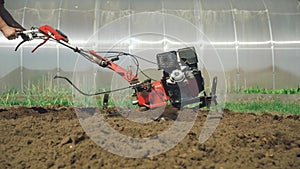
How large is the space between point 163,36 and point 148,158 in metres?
9.65

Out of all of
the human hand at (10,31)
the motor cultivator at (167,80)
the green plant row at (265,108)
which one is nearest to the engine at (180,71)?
the motor cultivator at (167,80)

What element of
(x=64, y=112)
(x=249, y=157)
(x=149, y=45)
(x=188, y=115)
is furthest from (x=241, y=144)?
(x=149, y=45)

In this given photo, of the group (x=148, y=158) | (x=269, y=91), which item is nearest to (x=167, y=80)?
(x=148, y=158)

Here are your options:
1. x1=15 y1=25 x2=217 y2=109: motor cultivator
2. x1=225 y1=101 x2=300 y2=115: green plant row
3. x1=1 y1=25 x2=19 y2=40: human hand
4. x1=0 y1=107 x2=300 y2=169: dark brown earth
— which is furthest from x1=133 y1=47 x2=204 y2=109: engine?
x1=225 y1=101 x2=300 y2=115: green plant row

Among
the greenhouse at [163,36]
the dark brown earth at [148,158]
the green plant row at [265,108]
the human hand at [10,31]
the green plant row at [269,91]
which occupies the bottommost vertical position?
the dark brown earth at [148,158]

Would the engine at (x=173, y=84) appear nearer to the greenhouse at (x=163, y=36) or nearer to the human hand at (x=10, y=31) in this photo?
the human hand at (x=10, y=31)

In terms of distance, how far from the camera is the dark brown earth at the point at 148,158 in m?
3.71

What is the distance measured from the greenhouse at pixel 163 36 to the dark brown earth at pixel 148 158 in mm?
7609

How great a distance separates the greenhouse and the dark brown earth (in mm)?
7609

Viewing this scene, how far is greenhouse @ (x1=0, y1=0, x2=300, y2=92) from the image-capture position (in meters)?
12.6

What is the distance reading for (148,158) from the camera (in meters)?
3.75

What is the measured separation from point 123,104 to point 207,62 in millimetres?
6009

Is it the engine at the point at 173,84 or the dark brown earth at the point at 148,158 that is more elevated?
the engine at the point at 173,84

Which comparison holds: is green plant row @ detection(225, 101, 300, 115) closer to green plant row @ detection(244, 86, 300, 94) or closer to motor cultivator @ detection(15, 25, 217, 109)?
motor cultivator @ detection(15, 25, 217, 109)
